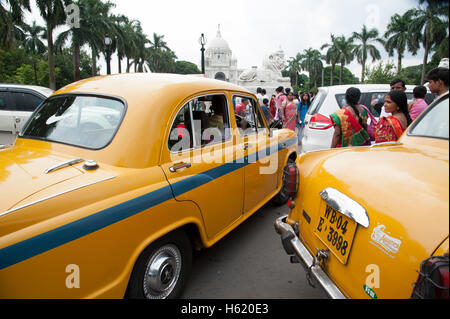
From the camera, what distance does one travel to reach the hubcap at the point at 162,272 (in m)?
2.19

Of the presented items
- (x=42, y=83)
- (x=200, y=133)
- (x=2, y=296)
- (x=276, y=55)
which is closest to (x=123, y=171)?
(x=2, y=296)

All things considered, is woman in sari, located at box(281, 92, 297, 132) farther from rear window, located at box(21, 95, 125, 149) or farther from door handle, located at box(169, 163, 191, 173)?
rear window, located at box(21, 95, 125, 149)

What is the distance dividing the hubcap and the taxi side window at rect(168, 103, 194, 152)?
0.83 metres

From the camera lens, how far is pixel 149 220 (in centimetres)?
204

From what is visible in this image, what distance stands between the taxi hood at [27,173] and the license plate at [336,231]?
164 cm

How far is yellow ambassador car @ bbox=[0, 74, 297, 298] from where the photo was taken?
1554 mm

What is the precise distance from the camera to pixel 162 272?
2309 millimetres

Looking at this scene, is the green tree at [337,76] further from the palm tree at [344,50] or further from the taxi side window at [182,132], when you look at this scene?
the taxi side window at [182,132]

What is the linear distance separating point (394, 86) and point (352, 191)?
13.9ft

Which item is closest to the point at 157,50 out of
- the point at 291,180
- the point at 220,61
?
the point at 220,61

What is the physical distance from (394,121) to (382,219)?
2.06 meters

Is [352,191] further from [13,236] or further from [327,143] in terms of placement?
[327,143]

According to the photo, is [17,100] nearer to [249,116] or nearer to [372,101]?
[249,116]

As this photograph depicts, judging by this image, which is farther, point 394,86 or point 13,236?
point 394,86
